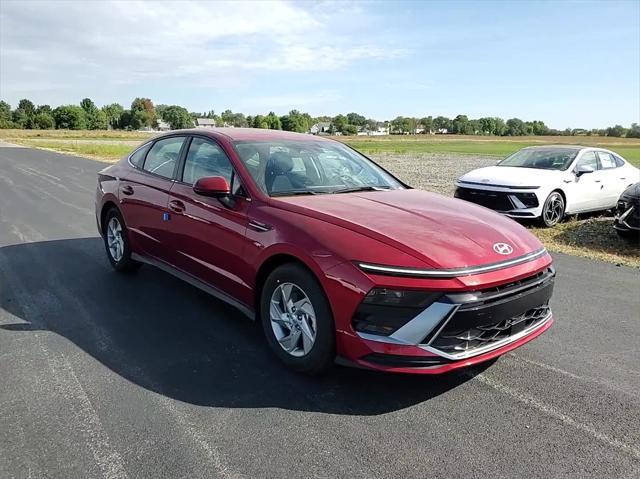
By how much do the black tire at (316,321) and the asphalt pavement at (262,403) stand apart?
0.12 meters

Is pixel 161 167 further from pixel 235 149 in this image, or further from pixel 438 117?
pixel 438 117

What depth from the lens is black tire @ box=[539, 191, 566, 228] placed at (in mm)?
9211

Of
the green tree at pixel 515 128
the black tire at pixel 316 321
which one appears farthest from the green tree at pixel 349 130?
the black tire at pixel 316 321

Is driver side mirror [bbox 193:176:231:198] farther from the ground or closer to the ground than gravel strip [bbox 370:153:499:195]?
farther from the ground

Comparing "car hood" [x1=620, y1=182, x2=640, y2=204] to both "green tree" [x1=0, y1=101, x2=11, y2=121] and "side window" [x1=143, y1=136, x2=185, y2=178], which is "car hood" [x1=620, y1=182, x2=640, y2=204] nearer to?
"side window" [x1=143, y1=136, x2=185, y2=178]

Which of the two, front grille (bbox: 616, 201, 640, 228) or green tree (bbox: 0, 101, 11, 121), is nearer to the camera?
front grille (bbox: 616, 201, 640, 228)

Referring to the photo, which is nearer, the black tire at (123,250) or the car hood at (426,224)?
the car hood at (426,224)

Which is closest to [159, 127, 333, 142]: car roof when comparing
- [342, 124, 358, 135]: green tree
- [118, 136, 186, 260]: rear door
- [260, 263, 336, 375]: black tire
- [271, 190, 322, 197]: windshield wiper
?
[118, 136, 186, 260]: rear door

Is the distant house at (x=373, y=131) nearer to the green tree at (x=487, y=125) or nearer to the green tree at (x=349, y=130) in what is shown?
the green tree at (x=349, y=130)

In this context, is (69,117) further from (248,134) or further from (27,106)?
(248,134)

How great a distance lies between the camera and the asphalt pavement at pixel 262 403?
102 inches

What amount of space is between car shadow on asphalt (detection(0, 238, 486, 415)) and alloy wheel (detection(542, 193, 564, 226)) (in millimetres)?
6551

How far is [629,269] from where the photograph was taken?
21.4ft

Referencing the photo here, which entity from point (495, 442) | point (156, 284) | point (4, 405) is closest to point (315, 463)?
point (495, 442)
